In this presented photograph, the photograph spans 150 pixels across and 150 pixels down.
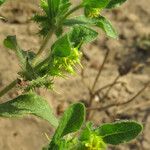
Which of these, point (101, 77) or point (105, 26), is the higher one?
point (105, 26)

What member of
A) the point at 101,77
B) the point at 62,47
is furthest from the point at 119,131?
the point at 101,77

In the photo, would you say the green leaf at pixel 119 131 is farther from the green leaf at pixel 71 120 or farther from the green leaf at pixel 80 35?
the green leaf at pixel 80 35

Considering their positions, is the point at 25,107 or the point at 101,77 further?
the point at 101,77

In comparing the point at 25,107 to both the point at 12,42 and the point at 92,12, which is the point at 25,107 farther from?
the point at 92,12

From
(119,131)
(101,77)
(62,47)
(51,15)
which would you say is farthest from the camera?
(101,77)

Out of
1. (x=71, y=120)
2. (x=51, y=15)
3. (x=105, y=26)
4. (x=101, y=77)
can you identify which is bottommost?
(x=101, y=77)

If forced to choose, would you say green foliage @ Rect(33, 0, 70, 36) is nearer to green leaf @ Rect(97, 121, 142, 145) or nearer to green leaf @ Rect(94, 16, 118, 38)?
green leaf @ Rect(94, 16, 118, 38)

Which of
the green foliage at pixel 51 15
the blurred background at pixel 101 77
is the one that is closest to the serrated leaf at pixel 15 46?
the green foliage at pixel 51 15

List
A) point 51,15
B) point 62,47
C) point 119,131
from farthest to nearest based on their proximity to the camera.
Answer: point 51,15, point 119,131, point 62,47
